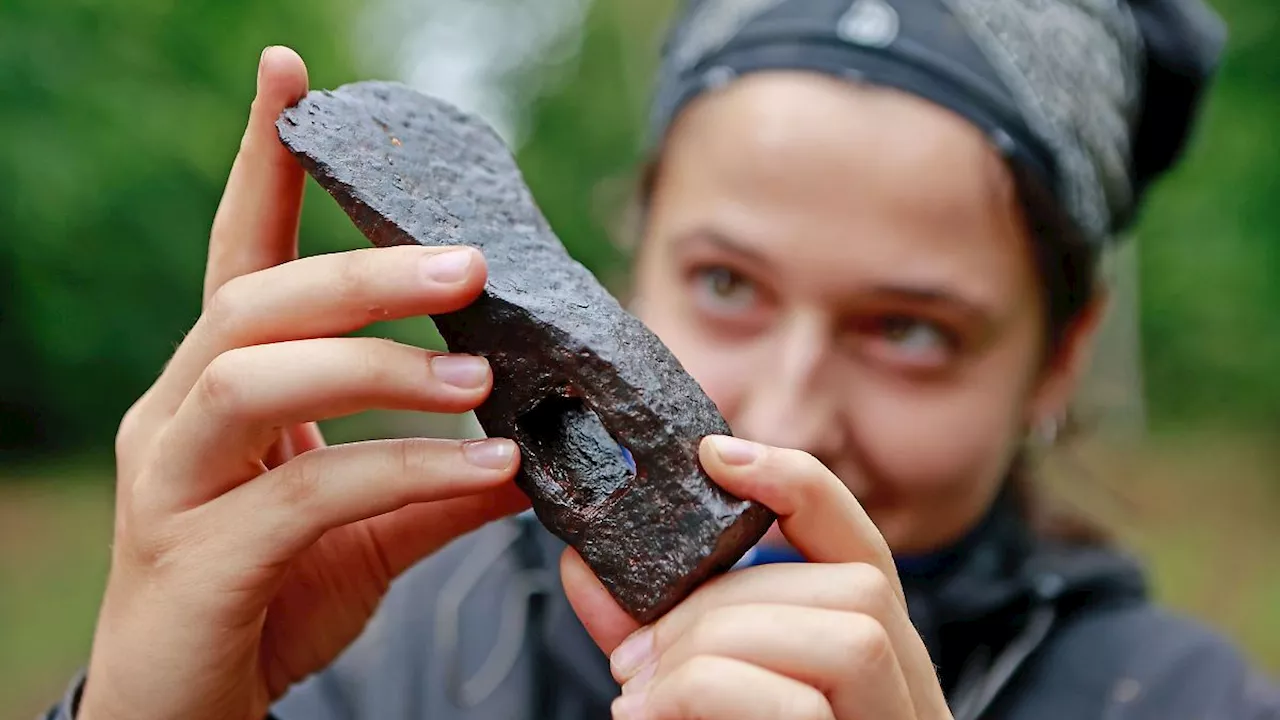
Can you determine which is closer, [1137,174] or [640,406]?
[640,406]

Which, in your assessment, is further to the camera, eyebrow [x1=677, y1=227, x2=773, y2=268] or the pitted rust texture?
eyebrow [x1=677, y1=227, x2=773, y2=268]

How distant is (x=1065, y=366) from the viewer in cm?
224

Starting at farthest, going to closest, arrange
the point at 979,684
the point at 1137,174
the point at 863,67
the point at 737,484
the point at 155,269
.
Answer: the point at 155,269 < the point at 1137,174 < the point at 979,684 < the point at 863,67 < the point at 737,484

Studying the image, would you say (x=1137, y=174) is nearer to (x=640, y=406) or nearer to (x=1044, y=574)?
(x=1044, y=574)

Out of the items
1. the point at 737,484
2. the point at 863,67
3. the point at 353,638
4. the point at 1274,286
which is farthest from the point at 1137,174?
the point at 1274,286

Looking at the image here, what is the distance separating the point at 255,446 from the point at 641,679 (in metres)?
0.49

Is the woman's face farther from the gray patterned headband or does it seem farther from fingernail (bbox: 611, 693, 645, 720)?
fingernail (bbox: 611, 693, 645, 720)

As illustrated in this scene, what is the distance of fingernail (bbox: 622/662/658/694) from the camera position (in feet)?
3.52

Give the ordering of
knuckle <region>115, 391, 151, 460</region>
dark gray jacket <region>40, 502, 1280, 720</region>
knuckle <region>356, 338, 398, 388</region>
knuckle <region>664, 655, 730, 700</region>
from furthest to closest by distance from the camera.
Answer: dark gray jacket <region>40, 502, 1280, 720</region>
knuckle <region>115, 391, 151, 460</region>
knuckle <region>356, 338, 398, 388</region>
knuckle <region>664, 655, 730, 700</region>

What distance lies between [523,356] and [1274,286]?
8.13 meters

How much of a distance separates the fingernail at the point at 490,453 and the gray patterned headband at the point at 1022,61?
40.4 inches

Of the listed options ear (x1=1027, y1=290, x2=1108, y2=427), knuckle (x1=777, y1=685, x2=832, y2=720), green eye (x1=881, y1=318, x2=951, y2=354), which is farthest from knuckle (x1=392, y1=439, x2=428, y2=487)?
ear (x1=1027, y1=290, x2=1108, y2=427)

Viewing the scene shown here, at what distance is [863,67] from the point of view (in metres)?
1.82

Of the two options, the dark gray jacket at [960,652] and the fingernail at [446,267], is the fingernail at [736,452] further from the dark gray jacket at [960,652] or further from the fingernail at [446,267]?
the dark gray jacket at [960,652]
